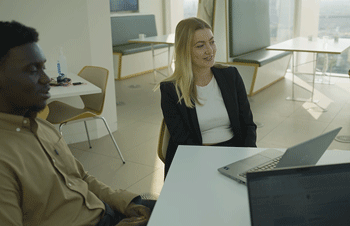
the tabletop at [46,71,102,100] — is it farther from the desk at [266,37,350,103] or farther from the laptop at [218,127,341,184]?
the desk at [266,37,350,103]

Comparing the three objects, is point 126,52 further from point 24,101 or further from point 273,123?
point 24,101

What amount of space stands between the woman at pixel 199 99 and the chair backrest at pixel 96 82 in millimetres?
1200

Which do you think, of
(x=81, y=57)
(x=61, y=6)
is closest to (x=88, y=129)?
(x=81, y=57)

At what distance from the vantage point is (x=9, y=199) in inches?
44.1

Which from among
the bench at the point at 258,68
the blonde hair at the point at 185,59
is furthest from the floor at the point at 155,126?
the blonde hair at the point at 185,59

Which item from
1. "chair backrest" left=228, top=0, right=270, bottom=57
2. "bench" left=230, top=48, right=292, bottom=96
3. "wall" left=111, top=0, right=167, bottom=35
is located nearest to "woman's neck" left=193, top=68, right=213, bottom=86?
"bench" left=230, top=48, right=292, bottom=96

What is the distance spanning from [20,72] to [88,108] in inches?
89.4

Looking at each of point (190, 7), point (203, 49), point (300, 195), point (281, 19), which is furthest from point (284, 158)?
point (190, 7)

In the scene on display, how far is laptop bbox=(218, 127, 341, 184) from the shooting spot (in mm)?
1125

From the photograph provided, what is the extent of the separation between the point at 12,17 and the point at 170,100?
82.4 inches

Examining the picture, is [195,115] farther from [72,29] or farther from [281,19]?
[281,19]

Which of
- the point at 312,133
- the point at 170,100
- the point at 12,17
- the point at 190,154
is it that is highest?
the point at 12,17

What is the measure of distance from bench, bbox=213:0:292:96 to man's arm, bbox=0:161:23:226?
183 inches

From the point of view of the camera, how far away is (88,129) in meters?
3.95
